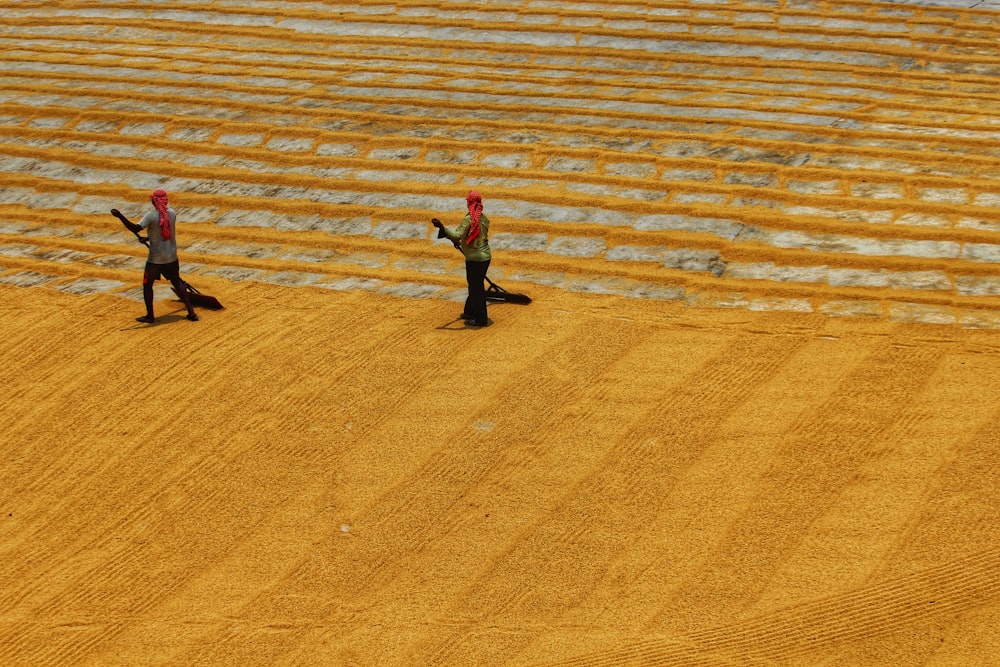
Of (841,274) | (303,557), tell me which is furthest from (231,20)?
(303,557)

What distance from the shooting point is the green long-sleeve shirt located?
12.2 m

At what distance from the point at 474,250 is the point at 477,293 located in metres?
0.44

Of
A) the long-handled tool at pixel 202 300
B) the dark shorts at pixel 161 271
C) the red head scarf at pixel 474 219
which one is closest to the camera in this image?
the red head scarf at pixel 474 219

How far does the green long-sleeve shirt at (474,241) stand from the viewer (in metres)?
12.2

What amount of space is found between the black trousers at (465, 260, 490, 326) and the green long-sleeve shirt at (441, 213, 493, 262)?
0.06 metres

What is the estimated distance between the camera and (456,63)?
18.4 m

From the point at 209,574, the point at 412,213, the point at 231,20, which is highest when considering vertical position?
the point at 231,20

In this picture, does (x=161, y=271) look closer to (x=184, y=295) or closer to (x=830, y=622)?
(x=184, y=295)

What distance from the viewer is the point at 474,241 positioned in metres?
12.3

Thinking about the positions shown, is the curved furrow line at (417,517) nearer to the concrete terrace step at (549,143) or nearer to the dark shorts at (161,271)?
the concrete terrace step at (549,143)

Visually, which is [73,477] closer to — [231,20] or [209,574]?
[209,574]

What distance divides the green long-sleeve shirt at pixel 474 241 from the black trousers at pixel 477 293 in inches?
2.5

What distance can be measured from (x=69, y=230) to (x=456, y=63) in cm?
608

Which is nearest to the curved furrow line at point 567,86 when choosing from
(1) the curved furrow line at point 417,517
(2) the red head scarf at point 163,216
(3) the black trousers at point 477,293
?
(3) the black trousers at point 477,293
